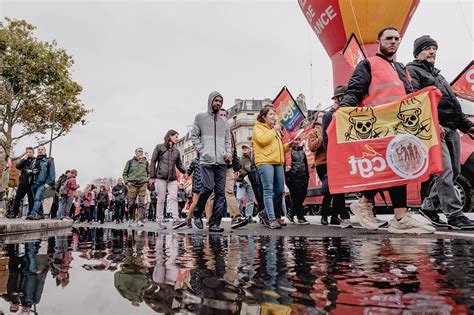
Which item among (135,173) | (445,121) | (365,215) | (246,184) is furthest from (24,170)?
(445,121)

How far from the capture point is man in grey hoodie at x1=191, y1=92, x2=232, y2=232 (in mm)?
5266

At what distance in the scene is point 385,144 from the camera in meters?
3.77

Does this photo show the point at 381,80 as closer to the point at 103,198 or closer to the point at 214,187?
the point at 214,187

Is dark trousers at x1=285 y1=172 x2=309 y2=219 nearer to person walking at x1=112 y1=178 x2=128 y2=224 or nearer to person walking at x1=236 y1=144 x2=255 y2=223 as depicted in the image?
person walking at x1=236 y1=144 x2=255 y2=223

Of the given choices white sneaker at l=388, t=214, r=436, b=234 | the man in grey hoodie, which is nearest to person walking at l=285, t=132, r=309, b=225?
the man in grey hoodie

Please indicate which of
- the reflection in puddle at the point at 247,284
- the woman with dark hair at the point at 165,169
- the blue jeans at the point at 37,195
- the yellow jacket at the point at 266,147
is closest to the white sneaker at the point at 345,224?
the yellow jacket at the point at 266,147

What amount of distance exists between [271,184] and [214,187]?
812 millimetres

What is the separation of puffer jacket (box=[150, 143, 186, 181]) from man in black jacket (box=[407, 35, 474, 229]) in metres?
4.56

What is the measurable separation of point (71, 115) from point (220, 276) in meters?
23.8

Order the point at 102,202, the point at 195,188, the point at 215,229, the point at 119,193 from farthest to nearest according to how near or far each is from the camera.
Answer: the point at 102,202, the point at 119,193, the point at 195,188, the point at 215,229

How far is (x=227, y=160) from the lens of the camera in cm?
536

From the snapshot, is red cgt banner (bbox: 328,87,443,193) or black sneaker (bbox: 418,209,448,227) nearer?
red cgt banner (bbox: 328,87,443,193)

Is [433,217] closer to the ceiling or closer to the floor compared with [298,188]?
closer to the floor

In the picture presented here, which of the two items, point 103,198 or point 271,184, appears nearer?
point 271,184
